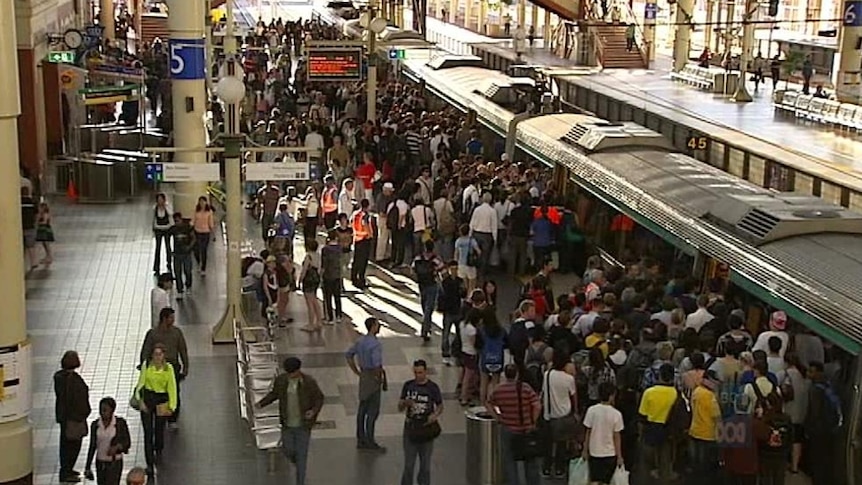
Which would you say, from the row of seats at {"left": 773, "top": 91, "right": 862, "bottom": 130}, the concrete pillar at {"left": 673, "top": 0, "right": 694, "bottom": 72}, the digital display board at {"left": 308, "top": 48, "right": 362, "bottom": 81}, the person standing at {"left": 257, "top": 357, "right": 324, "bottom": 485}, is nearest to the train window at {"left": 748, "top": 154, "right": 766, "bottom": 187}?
the row of seats at {"left": 773, "top": 91, "right": 862, "bottom": 130}

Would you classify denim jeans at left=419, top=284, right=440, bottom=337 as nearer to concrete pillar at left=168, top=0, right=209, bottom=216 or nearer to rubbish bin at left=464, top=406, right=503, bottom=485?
rubbish bin at left=464, top=406, right=503, bottom=485

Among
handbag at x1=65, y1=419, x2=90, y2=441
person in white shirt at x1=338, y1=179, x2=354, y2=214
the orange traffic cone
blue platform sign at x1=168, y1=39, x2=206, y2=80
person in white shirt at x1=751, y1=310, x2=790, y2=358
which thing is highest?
blue platform sign at x1=168, y1=39, x2=206, y2=80

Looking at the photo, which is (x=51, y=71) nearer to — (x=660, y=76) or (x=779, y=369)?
(x=660, y=76)

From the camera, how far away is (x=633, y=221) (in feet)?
57.2

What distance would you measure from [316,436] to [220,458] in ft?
3.71

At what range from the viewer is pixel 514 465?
11500 millimetres

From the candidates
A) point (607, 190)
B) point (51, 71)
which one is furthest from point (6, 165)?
point (51, 71)

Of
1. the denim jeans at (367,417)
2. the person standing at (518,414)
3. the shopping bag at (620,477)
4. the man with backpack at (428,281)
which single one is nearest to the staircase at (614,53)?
the man with backpack at (428,281)

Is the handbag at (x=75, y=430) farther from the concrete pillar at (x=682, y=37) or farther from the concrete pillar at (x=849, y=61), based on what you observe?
the concrete pillar at (x=682, y=37)

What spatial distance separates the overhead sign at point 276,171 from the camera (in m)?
16.0

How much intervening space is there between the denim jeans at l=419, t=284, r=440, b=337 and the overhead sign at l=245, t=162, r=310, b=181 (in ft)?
6.80

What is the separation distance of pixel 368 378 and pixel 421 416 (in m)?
1.57

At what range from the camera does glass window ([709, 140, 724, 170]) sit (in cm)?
1898

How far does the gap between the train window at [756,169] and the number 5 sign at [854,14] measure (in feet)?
42.6
